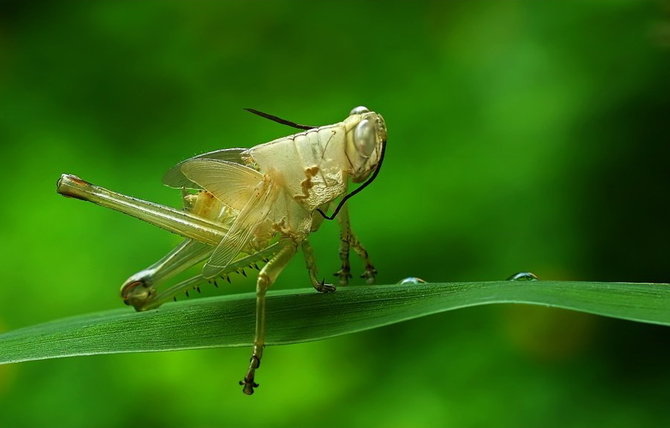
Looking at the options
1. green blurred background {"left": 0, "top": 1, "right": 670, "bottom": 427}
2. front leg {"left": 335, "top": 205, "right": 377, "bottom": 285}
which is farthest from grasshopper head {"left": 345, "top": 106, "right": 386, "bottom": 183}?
green blurred background {"left": 0, "top": 1, "right": 670, "bottom": 427}

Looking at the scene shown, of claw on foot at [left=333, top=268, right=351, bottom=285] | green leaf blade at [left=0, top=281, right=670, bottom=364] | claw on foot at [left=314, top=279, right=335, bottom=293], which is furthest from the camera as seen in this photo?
claw on foot at [left=333, top=268, right=351, bottom=285]

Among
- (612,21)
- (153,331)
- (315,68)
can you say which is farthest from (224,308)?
(612,21)

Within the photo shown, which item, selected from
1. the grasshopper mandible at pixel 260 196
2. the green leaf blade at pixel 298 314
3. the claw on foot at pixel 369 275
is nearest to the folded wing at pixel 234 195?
the grasshopper mandible at pixel 260 196

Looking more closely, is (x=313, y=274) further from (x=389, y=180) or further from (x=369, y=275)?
(x=389, y=180)

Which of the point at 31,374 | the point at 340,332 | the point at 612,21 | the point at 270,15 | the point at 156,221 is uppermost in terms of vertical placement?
the point at 270,15

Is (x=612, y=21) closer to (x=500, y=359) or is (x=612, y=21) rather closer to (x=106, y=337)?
(x=500, y=359)

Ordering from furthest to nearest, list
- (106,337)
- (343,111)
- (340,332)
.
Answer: (343,111) < (106,337) < (340,332)

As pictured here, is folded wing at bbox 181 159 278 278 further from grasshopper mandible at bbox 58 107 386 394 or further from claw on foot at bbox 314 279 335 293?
claw on foot at bbox 314 279 335 293

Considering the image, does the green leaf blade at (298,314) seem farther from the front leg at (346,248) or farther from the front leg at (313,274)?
the front leg at (346,248)
